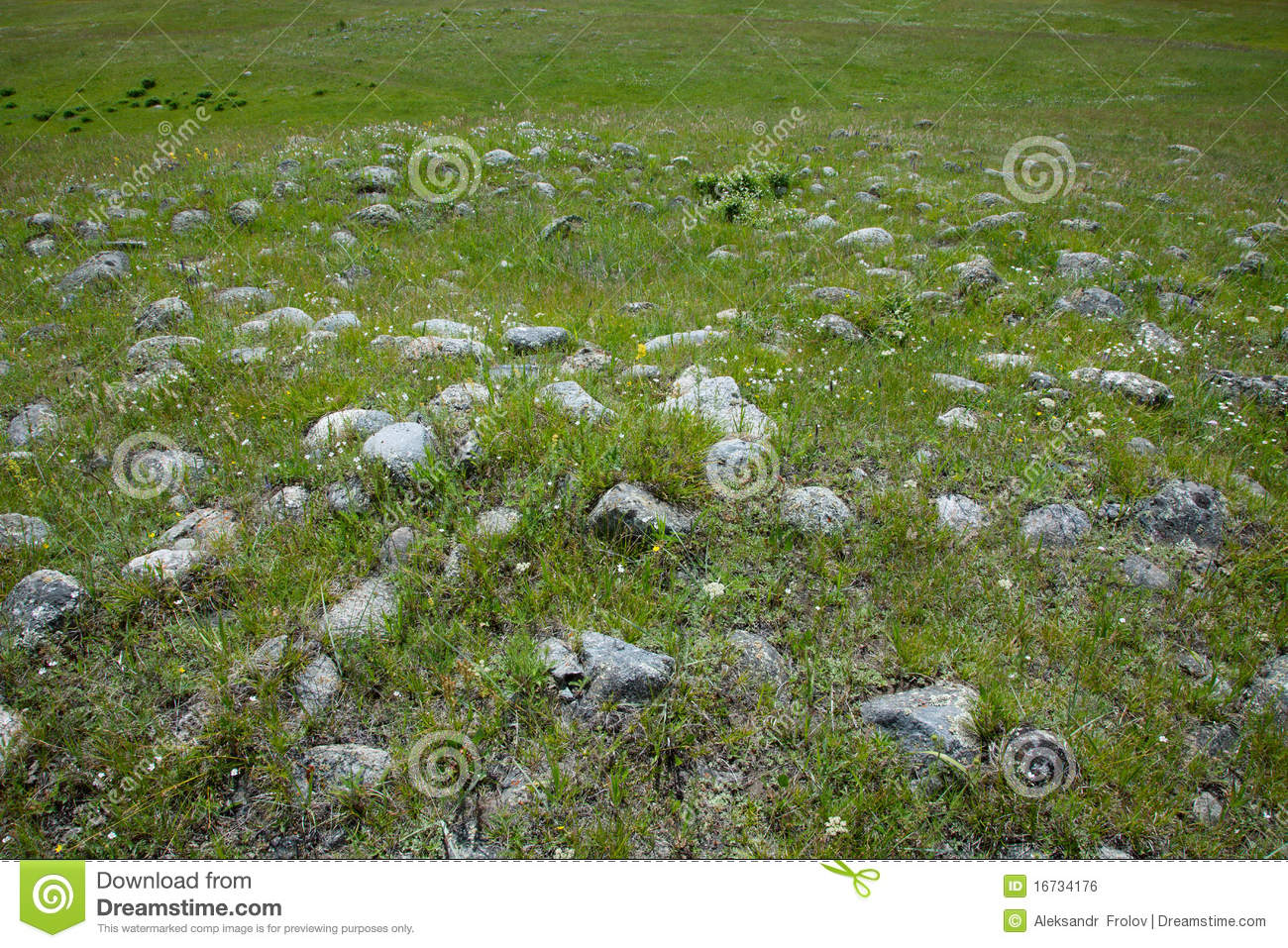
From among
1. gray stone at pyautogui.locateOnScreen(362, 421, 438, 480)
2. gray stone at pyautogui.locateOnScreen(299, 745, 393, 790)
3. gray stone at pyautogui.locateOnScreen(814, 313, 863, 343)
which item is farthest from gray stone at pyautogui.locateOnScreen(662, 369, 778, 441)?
gray stone at pyautogui.locateOnScreen(299, 745, 393, 790)

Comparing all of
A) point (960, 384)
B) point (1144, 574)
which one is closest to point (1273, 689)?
Answer: point (1144, 574)

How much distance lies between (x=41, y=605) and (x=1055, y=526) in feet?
21.7

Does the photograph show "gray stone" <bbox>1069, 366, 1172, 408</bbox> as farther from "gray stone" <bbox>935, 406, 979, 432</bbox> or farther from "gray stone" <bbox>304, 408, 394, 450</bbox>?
"gray stone" <bbox>304, 408, 394, 450</bbox>

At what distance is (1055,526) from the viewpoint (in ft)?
16.0

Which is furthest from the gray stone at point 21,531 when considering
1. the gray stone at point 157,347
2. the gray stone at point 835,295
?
the gray stone at point 835,295

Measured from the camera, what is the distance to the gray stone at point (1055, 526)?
4812mm

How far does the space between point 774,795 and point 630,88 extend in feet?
117

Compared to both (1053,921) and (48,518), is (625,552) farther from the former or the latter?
(48,518)

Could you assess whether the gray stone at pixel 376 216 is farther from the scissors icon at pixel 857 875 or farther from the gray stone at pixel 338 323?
the scissors icon at pixel 857 875

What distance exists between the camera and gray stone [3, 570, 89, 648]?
3912mm

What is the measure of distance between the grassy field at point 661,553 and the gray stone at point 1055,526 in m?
0.14

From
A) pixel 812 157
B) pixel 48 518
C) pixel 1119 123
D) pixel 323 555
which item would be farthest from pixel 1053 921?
pixel 1119 123

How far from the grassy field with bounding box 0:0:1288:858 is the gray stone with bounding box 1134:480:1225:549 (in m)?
0.16

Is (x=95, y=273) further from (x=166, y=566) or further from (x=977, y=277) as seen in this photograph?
(x=977, y=277)
